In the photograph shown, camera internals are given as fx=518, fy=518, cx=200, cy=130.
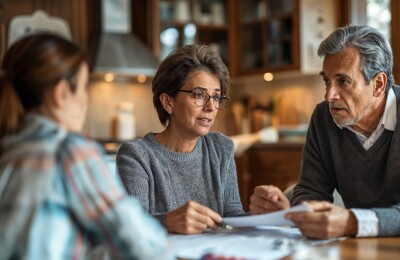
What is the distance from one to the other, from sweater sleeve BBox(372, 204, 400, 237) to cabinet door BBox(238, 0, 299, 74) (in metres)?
3.15

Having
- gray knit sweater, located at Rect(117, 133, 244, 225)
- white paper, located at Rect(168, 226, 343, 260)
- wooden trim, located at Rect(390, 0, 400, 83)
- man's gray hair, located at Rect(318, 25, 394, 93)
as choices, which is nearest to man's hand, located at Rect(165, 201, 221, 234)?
white paper, located at Rect(168, 226, 343, 260)

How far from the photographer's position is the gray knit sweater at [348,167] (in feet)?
5.40

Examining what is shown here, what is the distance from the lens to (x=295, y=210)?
135cm

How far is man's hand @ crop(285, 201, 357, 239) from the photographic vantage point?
4.39ft

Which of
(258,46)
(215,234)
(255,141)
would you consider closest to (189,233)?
(215,234)

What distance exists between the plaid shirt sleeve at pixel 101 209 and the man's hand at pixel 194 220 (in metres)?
0.51

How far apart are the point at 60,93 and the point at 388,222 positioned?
3.03 ft

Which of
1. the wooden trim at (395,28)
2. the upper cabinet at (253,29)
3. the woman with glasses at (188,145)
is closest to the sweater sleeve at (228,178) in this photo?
the woman with glasses at (188,145)

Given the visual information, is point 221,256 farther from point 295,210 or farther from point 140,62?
point 140,62

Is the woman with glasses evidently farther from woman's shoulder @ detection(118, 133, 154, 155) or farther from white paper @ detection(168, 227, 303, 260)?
white paper @ detection(168, 227, 303, 260)

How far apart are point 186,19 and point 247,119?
1169mm

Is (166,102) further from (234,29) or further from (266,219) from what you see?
(234,29)

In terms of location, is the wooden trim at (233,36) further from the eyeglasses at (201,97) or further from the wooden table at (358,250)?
the wooden table at (358,250)

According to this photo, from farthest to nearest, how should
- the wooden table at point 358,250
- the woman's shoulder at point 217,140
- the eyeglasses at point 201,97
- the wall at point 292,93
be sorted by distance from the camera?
the wall at point 292,93 < the woman's shoulder at point 217,140 < the eyeglasses at point 201,97 < the wooden table at point 358,250
